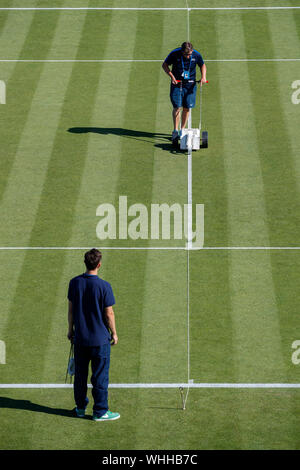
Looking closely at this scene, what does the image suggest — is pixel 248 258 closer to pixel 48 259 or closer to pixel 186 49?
pixel 48 259

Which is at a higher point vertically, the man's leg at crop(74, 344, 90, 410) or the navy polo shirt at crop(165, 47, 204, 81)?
the navy polo shirt at crop(165, 47, 204, 81)

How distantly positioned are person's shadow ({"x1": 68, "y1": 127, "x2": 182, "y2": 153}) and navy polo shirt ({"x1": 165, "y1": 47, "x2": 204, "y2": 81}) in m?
1.54

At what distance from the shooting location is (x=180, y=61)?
1695 cm

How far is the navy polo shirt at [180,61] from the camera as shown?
16875mm

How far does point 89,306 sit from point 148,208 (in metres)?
5.89

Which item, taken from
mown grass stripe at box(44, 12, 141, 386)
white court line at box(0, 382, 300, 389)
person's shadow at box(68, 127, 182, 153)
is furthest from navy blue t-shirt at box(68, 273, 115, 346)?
person's shadow at box(68, 127, 182, 153)

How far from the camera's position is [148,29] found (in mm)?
24219

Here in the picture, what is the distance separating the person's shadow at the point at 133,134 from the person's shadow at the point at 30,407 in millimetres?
8742

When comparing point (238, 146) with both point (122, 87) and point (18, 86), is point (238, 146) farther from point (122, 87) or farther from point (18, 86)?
point (18, 86)

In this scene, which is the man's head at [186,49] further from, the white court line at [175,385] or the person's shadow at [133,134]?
the white court line at [175,385]

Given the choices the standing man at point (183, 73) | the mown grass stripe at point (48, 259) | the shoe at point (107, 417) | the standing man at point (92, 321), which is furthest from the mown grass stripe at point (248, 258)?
the mown grass stripe at point (48, 259)

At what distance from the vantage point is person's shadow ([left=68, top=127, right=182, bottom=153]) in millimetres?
17844

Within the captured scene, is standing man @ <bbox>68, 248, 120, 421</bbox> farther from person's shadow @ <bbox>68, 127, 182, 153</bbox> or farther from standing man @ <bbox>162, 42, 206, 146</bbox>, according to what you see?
person's shadow @ <bbox>68, 127, 182, 153</bbox>

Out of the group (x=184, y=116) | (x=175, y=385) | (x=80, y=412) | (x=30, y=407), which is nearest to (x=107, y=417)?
(x=80, y=412)
